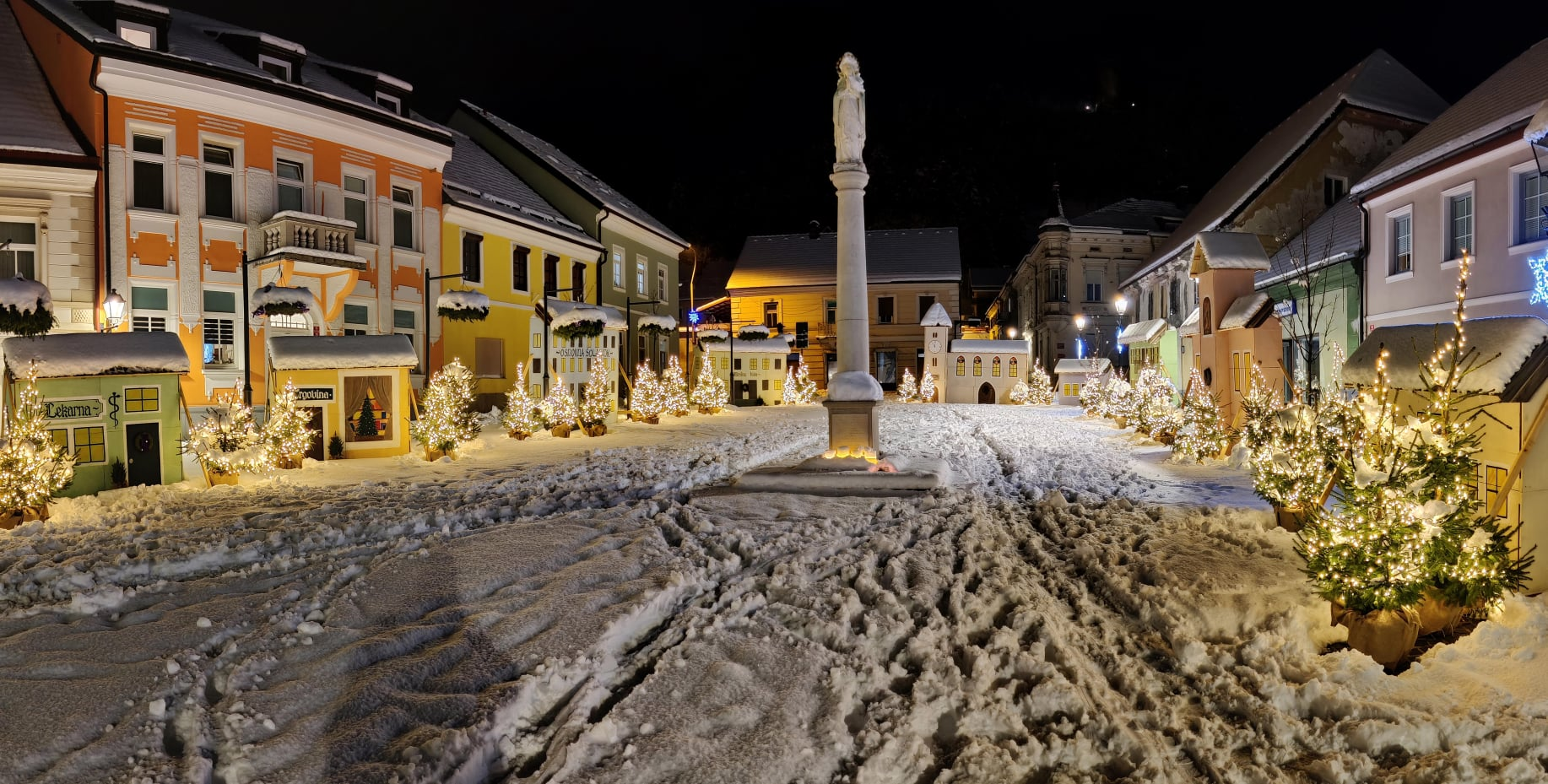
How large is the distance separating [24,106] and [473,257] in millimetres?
10203

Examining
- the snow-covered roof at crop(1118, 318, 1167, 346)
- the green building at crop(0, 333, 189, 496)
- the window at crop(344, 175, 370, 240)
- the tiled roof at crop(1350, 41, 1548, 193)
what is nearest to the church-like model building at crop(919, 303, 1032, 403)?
the snow-covered roof at crop(1118, 318, 1167, 346)

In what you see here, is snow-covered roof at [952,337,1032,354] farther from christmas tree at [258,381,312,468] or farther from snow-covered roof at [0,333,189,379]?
snow-covered roof at [0,333,189,379]

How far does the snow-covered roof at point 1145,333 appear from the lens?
1012 inches

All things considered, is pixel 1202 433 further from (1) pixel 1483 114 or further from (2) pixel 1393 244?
(1) pixel 1483 114

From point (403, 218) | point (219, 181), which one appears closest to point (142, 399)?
point (219, 181)

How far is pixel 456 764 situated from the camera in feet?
13.4

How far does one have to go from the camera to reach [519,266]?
26.7 metres

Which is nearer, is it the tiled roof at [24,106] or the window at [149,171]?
the tiled roof at [24,106]

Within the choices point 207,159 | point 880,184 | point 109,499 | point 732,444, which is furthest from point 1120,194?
point 109,499

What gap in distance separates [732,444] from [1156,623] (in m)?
12.8

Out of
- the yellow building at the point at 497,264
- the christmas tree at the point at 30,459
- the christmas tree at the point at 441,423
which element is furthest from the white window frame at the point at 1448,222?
the christmas tree at the point at 30,459

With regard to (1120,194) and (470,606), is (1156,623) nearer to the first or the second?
(470,606)

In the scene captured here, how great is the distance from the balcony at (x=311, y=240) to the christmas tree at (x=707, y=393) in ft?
39.7

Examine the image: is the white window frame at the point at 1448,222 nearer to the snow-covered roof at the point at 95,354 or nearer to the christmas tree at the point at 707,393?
the christmas tree at the point at 707,393
